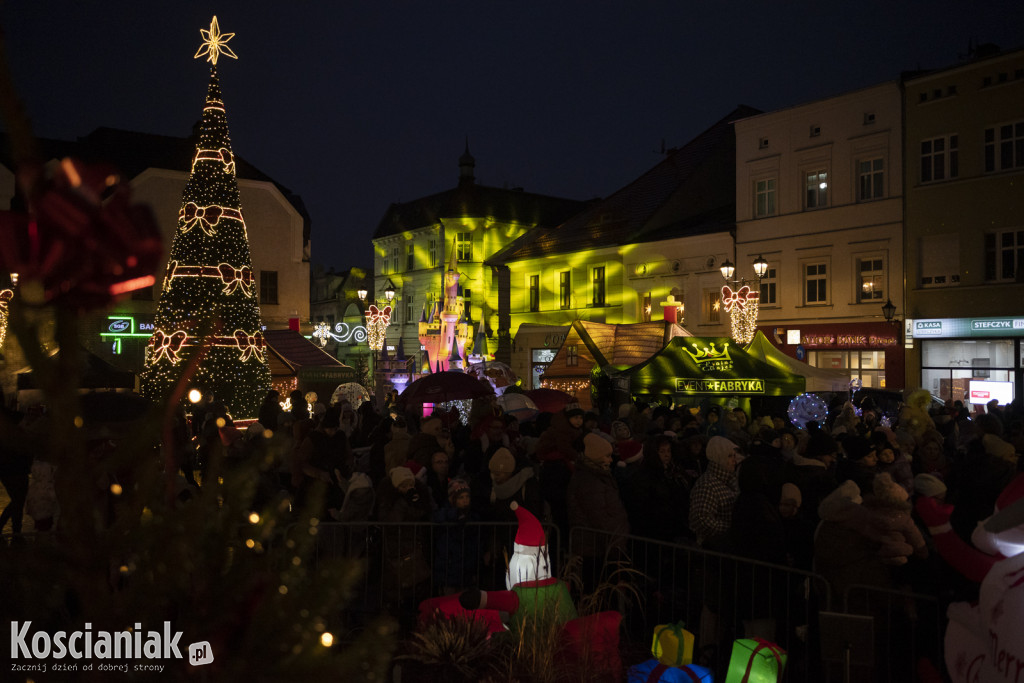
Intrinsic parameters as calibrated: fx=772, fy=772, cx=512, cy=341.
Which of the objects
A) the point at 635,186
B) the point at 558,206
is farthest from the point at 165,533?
the point at 558,206

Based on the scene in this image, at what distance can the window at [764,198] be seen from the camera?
27656 mm

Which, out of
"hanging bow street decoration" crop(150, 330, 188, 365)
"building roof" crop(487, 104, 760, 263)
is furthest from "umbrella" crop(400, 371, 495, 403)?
"building roof" crop(487, 104, 760, 263)

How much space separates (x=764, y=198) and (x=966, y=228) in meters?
6.92

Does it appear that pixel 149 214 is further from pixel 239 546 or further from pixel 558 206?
pixel 558 206

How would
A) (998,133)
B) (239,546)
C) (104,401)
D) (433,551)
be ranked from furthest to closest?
(998,133) < (104,401) < (433,551) < (239,546)

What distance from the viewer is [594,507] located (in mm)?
6512

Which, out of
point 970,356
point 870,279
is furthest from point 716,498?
point 870,279

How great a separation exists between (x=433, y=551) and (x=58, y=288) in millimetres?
5323

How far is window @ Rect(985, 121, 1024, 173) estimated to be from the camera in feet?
71.1

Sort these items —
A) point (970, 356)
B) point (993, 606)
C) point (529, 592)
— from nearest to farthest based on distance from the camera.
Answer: point (993, 606)
point (529, 592)
point (970, 356)

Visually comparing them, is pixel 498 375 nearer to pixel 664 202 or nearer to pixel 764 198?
pixel 764 198

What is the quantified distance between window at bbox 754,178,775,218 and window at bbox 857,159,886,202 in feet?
10.2

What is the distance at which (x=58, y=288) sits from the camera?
1423 mm

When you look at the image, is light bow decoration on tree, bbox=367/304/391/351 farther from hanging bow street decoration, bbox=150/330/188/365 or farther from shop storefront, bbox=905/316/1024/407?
shop storefront, bbox=905/316/1024/407
